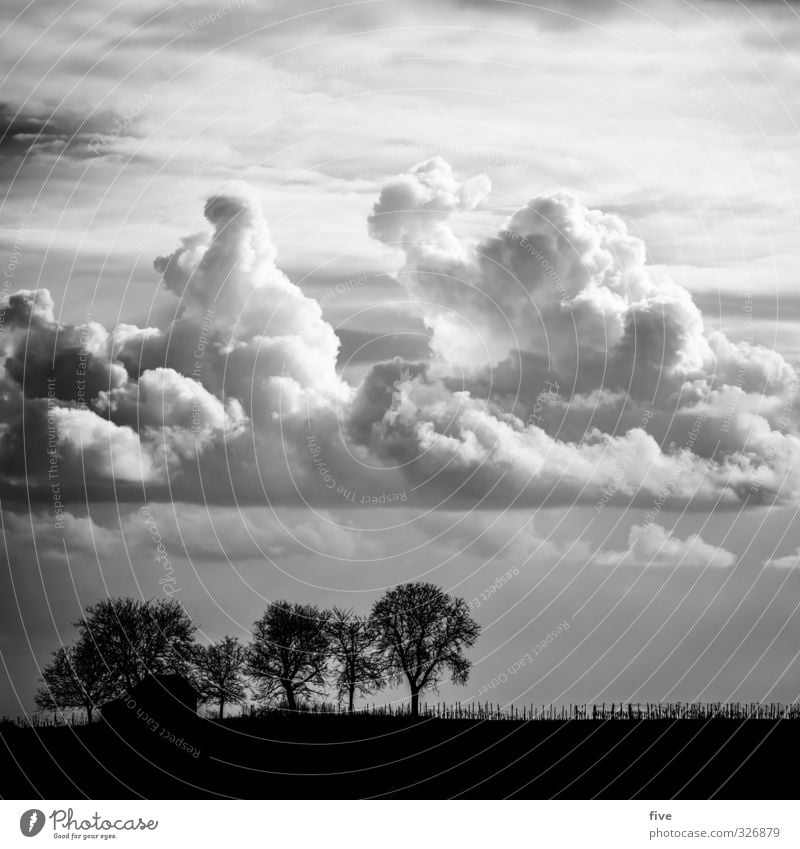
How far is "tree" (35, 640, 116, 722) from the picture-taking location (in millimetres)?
67438

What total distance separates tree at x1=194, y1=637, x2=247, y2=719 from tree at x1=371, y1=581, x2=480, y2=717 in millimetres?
7900

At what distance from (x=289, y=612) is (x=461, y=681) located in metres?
10.4
